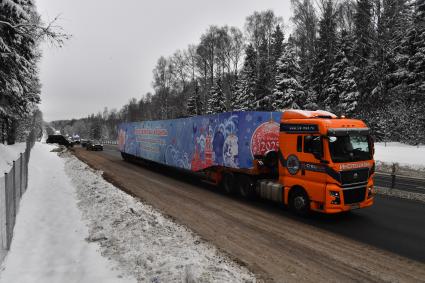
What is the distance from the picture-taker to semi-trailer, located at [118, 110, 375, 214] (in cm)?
Answer: 1108

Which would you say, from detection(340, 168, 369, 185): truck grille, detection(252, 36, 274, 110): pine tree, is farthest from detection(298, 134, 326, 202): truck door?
detection(252, 36, 274, 110): pine tree

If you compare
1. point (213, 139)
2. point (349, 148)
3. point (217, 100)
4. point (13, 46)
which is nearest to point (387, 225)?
point (349, 148)

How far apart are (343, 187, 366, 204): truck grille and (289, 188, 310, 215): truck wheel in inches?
47.3

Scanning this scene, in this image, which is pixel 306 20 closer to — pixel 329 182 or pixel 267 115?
pixel 267 115

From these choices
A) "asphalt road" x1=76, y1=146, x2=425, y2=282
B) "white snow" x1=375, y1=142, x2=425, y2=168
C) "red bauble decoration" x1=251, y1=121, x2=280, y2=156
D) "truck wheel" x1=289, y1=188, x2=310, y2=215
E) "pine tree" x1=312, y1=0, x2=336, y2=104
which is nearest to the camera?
"asphalt road" x1=76, y1=146, x2=425, y2=282

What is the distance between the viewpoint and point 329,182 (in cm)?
1095

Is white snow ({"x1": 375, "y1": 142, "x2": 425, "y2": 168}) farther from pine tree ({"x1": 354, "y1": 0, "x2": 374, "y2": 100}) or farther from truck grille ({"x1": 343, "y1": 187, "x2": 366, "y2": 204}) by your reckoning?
truck grille ({"x1": 343, "y1": 187, "x2": 366, "y2": 204})

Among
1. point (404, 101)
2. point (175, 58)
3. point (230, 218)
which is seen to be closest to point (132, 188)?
point (230, 218)

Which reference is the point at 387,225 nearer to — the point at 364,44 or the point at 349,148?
the point at 349,148

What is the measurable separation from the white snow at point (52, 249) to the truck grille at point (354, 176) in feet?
23.2

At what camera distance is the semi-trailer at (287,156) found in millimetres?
11078

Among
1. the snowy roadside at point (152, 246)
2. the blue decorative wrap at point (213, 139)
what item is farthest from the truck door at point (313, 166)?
the snowy roadside at point (152, 246)

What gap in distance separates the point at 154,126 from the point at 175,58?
48.3m

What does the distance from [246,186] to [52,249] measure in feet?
26.6
